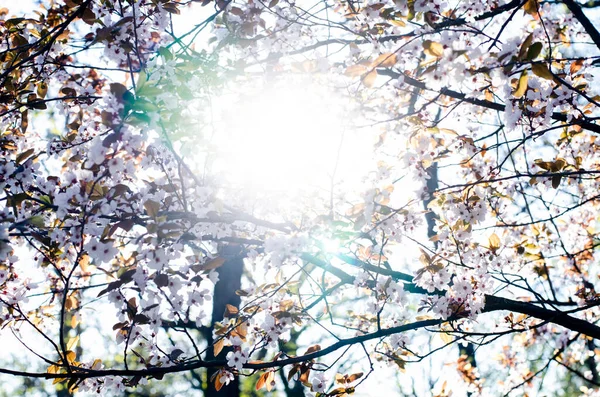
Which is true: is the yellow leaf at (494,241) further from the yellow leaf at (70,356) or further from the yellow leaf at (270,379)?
the yellow leaf at (70,356)

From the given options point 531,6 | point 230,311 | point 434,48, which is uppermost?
point 531,6

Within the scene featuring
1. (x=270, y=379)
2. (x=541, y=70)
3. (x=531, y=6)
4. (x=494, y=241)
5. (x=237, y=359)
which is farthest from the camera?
(x=494, y=241)

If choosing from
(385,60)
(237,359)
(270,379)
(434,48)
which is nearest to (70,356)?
(237,359)

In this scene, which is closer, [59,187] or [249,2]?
[59,187]

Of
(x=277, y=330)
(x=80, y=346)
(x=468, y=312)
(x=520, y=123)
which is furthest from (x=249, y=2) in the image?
(x=80, y=346)

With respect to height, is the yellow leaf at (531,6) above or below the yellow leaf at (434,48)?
above

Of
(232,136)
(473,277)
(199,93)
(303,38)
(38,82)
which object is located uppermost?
(303,38)

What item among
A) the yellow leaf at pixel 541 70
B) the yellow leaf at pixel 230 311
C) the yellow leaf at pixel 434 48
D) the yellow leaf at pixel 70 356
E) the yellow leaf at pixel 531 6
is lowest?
the yellow leaf at pixel 70 356

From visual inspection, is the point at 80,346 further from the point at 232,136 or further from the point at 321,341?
the point at 232,136

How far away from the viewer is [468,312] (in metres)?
2.91

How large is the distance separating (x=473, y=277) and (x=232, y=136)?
190 centimetres

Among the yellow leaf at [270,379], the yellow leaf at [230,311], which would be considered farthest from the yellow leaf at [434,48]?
the yellow leaf at [270,379]

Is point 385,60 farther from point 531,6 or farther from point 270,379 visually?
point 270,379

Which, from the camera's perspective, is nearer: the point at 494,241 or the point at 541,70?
the point at 541,70
